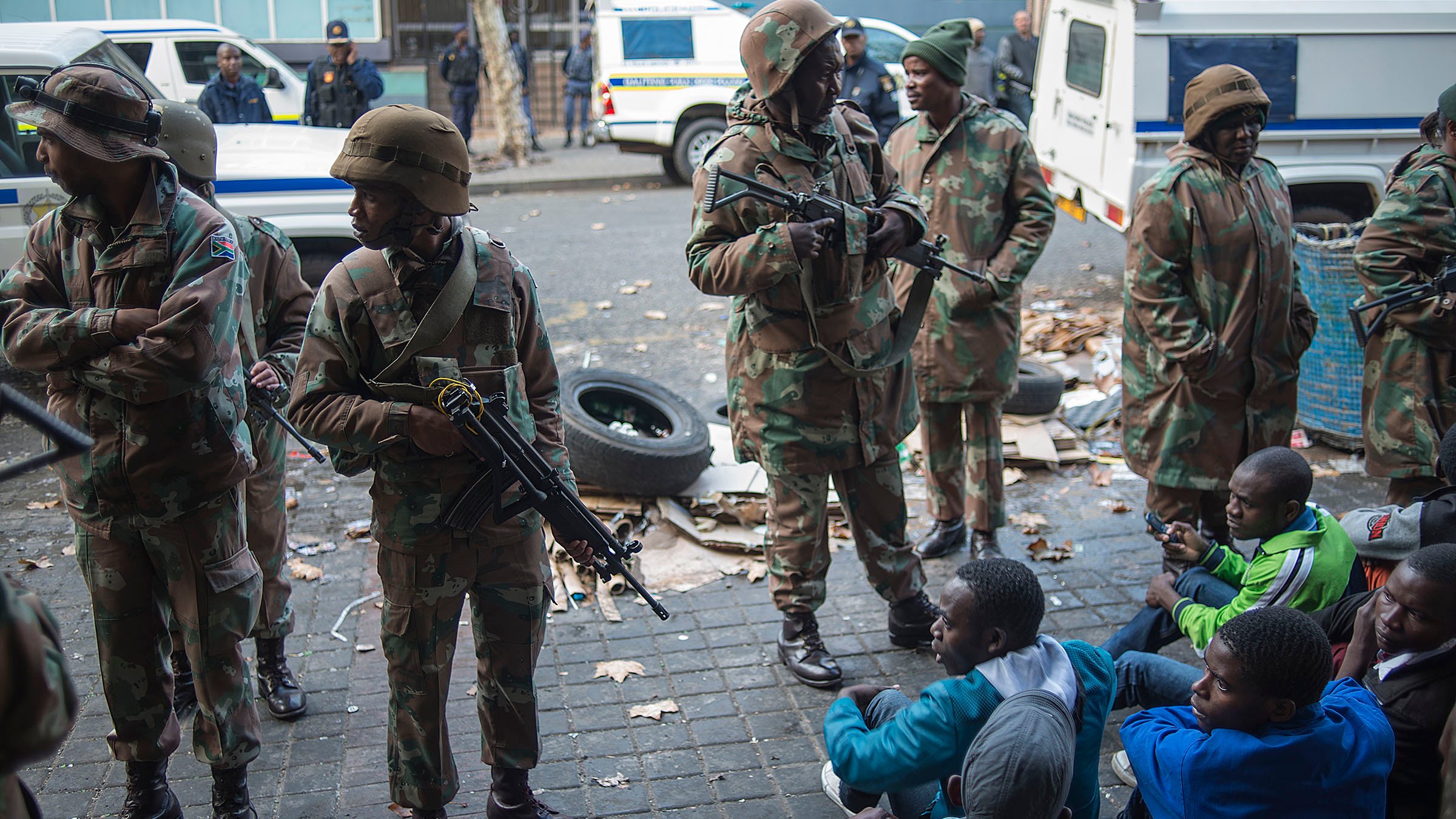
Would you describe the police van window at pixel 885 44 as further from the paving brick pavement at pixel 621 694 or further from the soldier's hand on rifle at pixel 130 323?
the soldier's hand on rifle at pixel 130 323

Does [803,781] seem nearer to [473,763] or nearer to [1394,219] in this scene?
[473,763]

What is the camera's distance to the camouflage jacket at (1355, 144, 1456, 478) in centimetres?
444

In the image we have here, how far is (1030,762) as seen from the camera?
2.36m

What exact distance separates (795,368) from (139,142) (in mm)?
2235

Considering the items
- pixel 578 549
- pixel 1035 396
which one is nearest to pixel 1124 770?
pixel 578 549

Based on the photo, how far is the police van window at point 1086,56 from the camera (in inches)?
356

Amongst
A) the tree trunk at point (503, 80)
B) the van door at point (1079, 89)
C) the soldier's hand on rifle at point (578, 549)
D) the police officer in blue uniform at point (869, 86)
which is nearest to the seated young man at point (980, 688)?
the soldier's hand on rifle at point (578, 549)

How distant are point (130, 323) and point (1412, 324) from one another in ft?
15.1

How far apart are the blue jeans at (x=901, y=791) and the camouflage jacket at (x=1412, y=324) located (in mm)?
2742

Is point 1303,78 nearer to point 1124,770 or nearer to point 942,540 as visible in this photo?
point 942,540

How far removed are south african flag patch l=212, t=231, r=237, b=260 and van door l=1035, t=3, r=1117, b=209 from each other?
734 centimetres

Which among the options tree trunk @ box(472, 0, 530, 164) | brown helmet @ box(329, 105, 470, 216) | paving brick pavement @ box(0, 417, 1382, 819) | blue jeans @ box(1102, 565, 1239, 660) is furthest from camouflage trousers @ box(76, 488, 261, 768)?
tree trunk @ box(472, 0, 530, 164)

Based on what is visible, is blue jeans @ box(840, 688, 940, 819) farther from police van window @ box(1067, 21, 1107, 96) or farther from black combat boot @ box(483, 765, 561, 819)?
police van window @ box(1067, 21, 1107, 96)

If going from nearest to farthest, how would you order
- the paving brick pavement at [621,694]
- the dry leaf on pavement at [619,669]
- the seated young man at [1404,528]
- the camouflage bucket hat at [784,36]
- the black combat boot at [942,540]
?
the seated young man at [1404,528] < the paving brick pavement at [621,694] < the camouflage bucket hat at [784,36] < the dry leaf on pavement at [619,669] < the black combat boot at [942,540]
